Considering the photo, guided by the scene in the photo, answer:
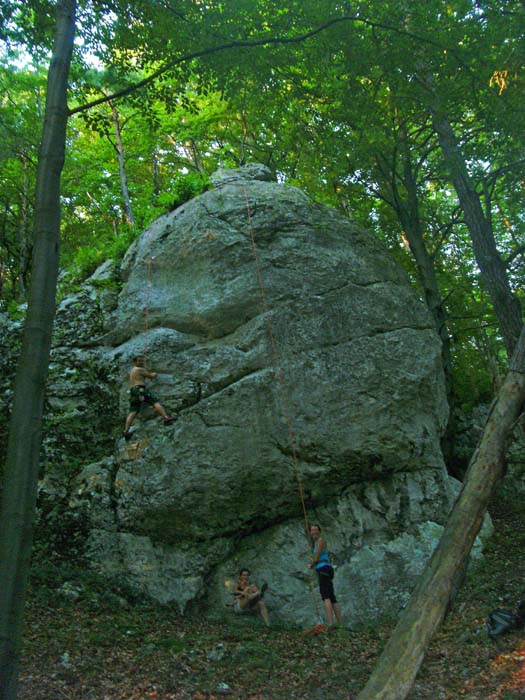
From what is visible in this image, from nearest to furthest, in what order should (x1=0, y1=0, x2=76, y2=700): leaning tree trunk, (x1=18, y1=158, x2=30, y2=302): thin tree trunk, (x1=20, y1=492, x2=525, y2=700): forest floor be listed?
1. (x1=0, y1=0, x2=76, y2=700): leaning tree trunk
2. (x1=20, y1=492, x2=525, y2=700): forest floor
3. (x1=18, y1=158, x2=30, y2=302): thin tree trunk

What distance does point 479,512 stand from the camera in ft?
19.8

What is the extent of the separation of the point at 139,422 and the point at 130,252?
4.40 m

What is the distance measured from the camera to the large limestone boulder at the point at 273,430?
29.3ft

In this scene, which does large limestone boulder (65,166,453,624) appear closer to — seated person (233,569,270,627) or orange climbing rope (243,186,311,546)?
orange climbing rope (243,186,311,546)

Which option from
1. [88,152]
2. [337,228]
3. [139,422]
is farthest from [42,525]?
[88,152]

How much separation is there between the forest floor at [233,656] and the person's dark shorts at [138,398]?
3.15 metres

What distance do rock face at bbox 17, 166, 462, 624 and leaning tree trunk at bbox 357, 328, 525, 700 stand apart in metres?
3.15

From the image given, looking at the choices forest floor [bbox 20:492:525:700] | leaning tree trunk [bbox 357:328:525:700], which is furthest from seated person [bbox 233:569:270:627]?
leaning tree trunk [bbox 357:328:525:700]

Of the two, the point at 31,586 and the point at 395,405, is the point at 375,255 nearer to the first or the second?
the point at 395,405

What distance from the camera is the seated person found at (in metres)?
8.60

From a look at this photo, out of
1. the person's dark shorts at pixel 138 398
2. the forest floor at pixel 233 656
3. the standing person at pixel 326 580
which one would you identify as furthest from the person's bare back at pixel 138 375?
the standing person at pixel 326 580

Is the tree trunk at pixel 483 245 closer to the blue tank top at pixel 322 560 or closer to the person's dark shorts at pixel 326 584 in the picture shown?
the blue tank top at pixel 322 560

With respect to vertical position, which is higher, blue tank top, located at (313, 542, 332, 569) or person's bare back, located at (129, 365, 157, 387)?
person's bare back, located at (129, 365, 157, 387)

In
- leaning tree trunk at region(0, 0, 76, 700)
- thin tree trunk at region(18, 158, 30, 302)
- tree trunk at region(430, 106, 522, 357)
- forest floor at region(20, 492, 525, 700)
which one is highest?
thin tree trunk at region(18, 158, 30, 302)
